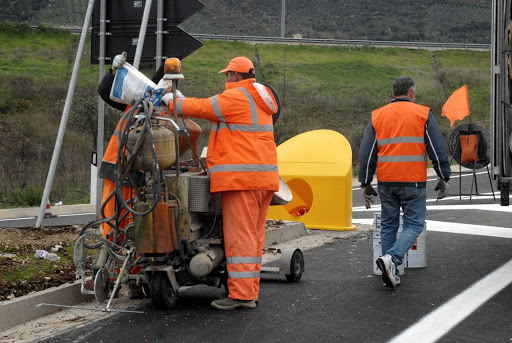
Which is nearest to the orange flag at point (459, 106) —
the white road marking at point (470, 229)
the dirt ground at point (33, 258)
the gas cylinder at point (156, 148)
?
the white road marking at point (470, 229)

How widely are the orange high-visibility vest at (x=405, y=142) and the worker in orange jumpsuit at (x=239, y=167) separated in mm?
1503

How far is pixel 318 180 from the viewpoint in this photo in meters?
11.4

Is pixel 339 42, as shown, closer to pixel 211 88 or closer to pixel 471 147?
pixel 211 88

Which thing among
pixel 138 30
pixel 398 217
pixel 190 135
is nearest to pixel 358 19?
pixel 138 30

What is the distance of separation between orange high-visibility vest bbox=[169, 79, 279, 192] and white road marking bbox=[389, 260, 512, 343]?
1.58 metres

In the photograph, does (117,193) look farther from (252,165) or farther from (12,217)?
(12,217)

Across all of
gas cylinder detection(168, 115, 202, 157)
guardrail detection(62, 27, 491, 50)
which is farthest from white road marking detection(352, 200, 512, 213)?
guardrail detection(62, 27, 491, 50)

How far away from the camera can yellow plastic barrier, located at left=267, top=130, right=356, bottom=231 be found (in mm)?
11328

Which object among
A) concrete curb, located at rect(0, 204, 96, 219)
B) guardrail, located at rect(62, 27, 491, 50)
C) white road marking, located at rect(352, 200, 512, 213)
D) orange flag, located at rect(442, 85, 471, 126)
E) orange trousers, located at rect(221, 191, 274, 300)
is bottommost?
concrete curb, located at rect(0, 204, 96, 219)

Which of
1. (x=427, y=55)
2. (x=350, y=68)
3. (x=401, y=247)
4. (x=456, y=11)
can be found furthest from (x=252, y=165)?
(x=456, y=11)

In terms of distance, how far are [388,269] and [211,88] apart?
41.5 m

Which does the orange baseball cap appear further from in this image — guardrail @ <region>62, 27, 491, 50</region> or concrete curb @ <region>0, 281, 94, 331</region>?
guardrail @ <region>62, 27, 491, 50</region>

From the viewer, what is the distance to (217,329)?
582 centimetres

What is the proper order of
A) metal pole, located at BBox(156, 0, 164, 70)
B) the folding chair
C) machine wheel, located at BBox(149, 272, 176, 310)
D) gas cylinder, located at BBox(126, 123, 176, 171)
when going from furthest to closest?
the folding chair, metal pole, located at BBox(156, 0, 164, 70), machine wheel, located at BBox(149, 272, 176, 310), gas cylinder, located at BBox(126, 123, 176, 171)
